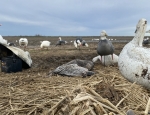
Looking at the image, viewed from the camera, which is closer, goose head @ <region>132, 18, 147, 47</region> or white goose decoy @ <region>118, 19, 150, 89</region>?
white goose decoy @ <region>118, 19, 150, 89</region>

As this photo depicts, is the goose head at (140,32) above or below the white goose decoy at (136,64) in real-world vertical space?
above

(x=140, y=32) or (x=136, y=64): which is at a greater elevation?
(x=140, y=32)

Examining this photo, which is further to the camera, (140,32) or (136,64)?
(140,32)

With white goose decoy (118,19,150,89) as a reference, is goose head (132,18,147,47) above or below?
above

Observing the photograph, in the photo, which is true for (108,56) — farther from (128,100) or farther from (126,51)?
(128,100)

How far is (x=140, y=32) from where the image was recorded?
6148 mm

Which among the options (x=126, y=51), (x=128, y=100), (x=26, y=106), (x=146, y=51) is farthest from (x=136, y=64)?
(x=26, y=106)

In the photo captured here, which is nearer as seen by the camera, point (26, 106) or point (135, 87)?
point (26, 106)

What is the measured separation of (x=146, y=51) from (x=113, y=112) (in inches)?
112

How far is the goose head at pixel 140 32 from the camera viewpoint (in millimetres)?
6035

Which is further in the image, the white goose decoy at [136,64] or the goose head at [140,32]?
the goose head at [140,32]

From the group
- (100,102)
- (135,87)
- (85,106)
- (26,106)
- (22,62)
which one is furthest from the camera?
(22,62)

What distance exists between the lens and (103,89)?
3.63 metres

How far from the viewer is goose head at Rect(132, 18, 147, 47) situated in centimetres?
603
